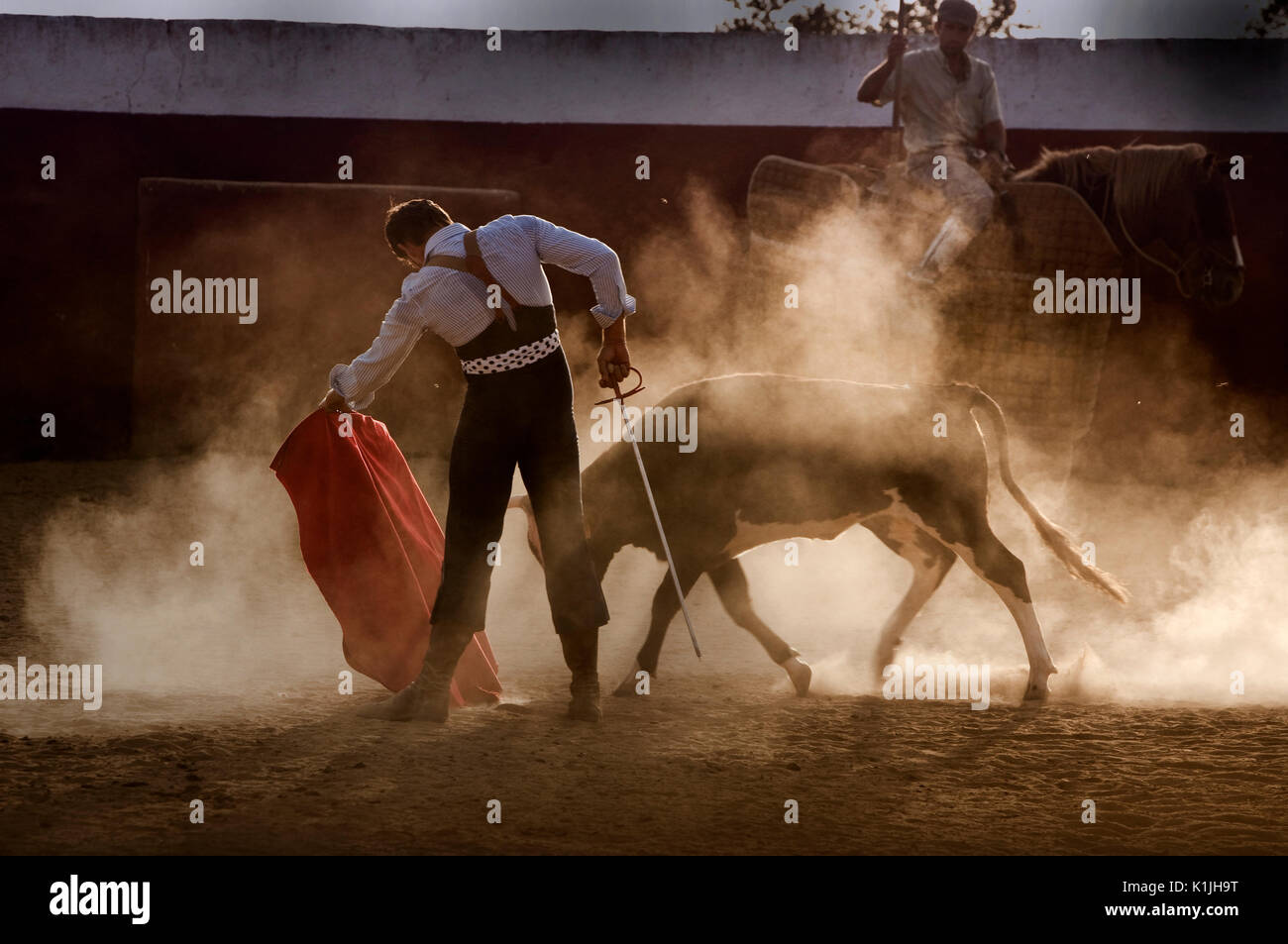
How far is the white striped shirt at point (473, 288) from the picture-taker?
4.78 metres

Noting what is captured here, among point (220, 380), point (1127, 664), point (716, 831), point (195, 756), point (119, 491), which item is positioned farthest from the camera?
point (220, 380)

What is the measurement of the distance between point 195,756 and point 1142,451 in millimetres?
9258

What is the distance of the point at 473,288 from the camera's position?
4785 millimetres

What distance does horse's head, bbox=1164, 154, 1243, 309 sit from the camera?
10.0m

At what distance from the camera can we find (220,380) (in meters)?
11.8

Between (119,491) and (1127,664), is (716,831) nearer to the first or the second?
(1127,664)

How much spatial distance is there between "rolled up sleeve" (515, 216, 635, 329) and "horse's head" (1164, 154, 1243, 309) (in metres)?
6.51

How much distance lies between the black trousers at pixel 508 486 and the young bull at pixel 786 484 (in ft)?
2.49

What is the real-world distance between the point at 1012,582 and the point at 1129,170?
Result: 5359 millimetres

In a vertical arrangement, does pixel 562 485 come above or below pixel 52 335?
below

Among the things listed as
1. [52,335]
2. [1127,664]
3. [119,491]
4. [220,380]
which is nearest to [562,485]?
[1127,664]

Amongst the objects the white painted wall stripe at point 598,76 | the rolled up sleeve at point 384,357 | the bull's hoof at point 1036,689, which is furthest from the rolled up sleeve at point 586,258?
the white painted wall stripe at point 598,76

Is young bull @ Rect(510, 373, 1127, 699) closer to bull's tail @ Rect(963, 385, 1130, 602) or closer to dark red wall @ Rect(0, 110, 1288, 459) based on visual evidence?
bull's tail @ Rect(963, 385, 1130, 602)

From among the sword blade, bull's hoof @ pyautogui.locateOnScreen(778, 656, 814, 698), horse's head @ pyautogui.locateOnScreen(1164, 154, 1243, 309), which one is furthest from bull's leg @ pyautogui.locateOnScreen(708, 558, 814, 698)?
horse's head @ pyautogui.locateOnScreen(1164, 154, 1243, 309)
